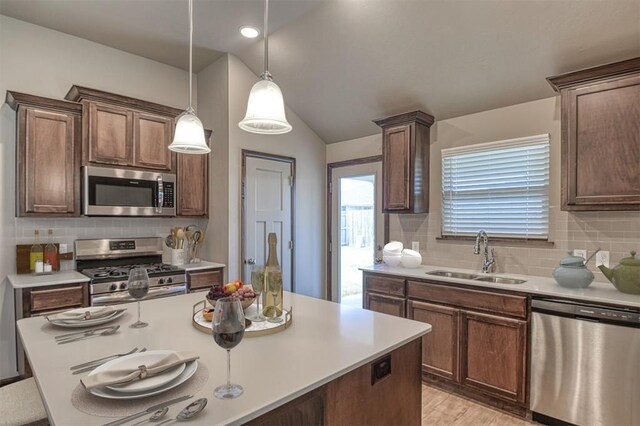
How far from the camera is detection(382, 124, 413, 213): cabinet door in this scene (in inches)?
137

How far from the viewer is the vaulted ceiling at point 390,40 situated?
2.51 m

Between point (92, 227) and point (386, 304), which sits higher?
point (92, 227)

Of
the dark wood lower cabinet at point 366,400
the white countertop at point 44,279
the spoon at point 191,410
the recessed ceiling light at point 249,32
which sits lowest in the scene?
the dark wood lower cabinet at point 366,400

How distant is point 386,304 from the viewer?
3352 mm

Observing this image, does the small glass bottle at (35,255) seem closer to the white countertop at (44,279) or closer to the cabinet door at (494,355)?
the white countertop at (44,279)

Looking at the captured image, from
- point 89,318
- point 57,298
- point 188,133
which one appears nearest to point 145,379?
point 89,318

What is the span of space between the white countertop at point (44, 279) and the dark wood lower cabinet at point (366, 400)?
2524 mm

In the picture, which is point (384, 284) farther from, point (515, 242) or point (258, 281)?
point (258, 281)

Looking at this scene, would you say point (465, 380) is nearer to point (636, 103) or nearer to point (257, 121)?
point (636, 103)

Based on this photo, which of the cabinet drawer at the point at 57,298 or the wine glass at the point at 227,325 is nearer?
the wine glass at the point at 227,325

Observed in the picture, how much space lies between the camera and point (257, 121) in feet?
5.40

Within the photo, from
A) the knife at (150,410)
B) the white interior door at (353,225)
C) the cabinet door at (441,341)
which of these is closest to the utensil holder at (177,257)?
the white interior door at (353,225)

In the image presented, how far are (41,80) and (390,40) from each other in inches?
123

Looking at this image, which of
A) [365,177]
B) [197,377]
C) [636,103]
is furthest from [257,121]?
[365,177]
